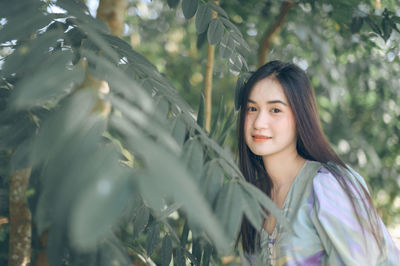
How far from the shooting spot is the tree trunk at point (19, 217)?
1387mm

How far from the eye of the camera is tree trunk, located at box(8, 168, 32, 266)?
1387mm

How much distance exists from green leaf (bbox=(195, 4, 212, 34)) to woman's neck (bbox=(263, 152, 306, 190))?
20.9 inches

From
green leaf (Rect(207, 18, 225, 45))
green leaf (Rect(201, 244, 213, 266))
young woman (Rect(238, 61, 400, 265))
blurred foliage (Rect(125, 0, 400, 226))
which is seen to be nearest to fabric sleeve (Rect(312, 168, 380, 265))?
young woman (Rect(238, 61, 400, 265))

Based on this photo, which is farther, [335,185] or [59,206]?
[335,185]

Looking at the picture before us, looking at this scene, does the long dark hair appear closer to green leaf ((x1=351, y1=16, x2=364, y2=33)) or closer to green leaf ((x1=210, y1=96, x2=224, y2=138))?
green leaf ((x1=210, y1=96, x2=224, y2=138))

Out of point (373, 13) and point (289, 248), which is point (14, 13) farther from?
point (373, 13)

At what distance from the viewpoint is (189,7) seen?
1.22 m

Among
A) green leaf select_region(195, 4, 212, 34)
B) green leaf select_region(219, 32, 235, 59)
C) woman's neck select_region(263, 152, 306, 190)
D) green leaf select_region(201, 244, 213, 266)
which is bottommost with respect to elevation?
green leaf select_region(201, 244, 213, 266)

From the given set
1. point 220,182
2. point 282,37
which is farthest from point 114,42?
point 282,37

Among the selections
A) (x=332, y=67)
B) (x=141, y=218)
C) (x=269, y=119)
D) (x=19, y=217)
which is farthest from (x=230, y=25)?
(x=332, y=67)

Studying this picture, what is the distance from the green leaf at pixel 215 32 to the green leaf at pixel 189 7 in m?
0.08

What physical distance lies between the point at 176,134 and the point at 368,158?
2.66m

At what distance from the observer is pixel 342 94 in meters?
3.14

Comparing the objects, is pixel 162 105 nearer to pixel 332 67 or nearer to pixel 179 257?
pixel 179 257
